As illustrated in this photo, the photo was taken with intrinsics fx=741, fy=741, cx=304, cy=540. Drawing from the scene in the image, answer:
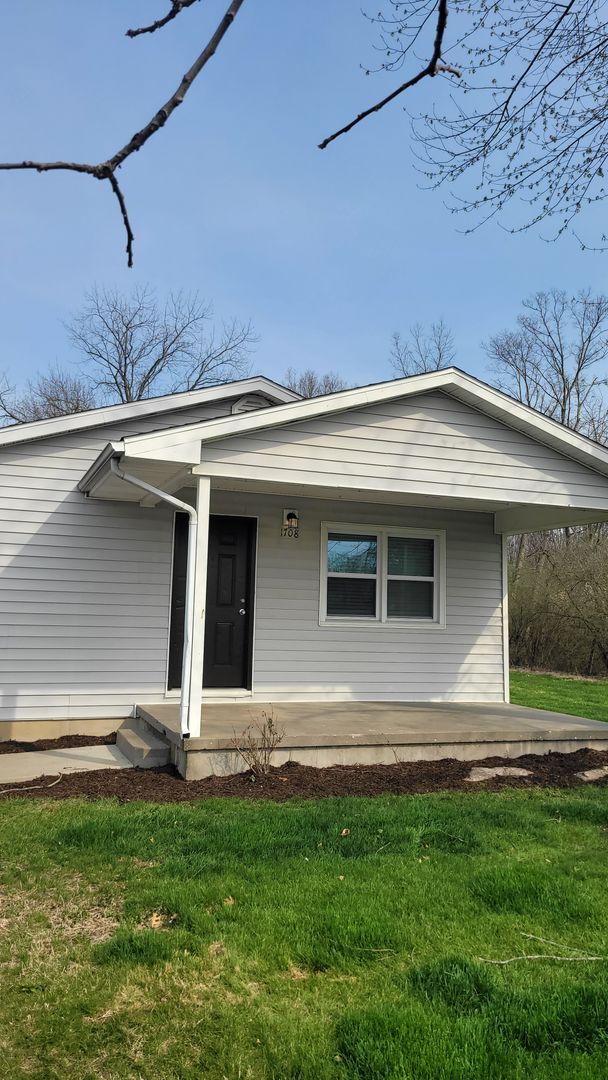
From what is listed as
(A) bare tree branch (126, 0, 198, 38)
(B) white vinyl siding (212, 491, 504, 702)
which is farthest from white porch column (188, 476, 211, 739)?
(A) bare tree branch (126, 0, 198, 38)

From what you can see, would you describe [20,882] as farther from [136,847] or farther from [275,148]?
[275,148]

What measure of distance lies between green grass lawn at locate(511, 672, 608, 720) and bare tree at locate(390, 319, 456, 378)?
15.7 meters

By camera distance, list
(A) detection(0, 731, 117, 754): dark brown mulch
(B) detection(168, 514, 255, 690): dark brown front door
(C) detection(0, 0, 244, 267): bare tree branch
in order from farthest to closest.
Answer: (B) detection(168, 514, 255, 690): dark brown front door < (A) detection(0, 731, 117, 754): dark brown mulch < (C) detection(0, 0, 244, 267): bare tree branch

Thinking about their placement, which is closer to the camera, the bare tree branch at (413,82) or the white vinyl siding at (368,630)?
the bare tree branch at (413,82)

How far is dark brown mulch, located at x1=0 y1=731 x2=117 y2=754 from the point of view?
6.90 metres

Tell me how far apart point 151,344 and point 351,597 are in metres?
20.2

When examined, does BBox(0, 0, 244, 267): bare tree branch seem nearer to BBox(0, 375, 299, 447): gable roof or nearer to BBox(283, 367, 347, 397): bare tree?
BBox(0, 375, 299, 447): gable roof

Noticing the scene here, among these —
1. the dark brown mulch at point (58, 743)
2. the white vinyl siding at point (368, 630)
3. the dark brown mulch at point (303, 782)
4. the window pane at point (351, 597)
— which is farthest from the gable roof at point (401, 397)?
the dark brown mulch at point (58, 743)

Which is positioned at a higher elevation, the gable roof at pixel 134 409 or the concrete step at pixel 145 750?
the gable roof at pixel 134 409

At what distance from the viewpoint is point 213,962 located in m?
2.92

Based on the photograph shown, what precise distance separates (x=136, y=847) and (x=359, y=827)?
4.45 ft

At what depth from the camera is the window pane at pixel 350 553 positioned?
28.2 ft

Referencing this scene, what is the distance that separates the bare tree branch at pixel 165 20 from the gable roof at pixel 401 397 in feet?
12.6

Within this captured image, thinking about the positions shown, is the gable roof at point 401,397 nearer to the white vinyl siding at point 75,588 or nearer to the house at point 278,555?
the house at point 278,555
